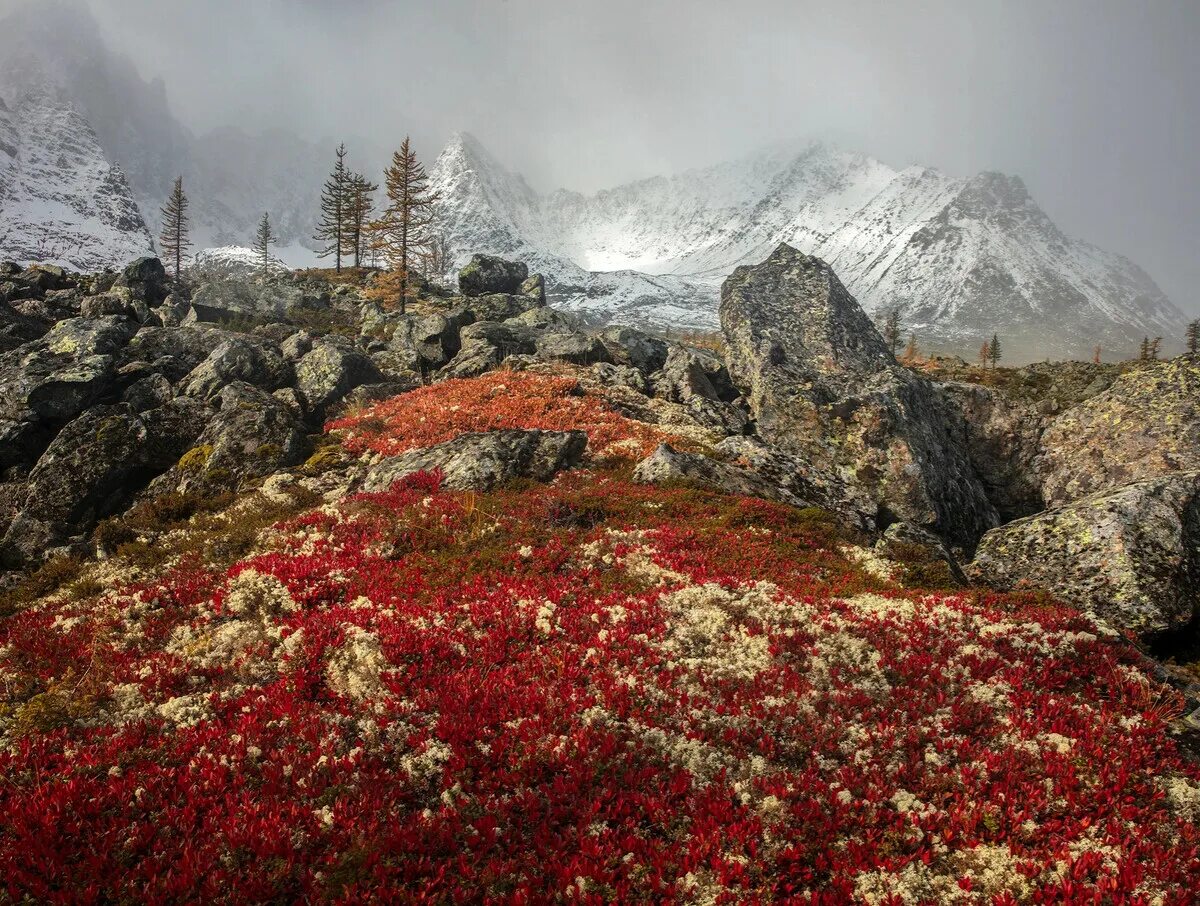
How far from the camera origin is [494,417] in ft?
85.8

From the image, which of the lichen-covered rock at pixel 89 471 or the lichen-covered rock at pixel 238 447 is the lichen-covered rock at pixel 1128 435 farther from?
the lichen-covered rock at pixel 89 471

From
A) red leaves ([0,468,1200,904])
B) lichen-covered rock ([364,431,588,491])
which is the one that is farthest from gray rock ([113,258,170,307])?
red leaves ([0,468,1200,904])

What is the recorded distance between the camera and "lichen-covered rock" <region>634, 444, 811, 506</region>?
18.8m

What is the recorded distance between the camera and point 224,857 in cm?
618

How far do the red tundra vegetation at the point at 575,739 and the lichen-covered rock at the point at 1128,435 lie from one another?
435 inches

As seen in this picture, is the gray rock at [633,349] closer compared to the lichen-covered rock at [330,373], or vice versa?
the lichen-covered rock at [330,373]

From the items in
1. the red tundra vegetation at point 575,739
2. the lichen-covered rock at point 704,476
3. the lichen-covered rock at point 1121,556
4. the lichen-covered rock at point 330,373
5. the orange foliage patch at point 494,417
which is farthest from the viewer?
the lichen-covered rock at point 330,373

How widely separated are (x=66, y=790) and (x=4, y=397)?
86.8ft

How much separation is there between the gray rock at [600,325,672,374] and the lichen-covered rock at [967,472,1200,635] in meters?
28.5

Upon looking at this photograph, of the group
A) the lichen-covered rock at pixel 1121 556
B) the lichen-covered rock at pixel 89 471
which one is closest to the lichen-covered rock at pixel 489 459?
the lichen-covered rock at pixel 89 471

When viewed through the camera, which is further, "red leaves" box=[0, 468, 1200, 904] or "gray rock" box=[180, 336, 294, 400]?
"gray rock" box=[180, 336, 294, 400]

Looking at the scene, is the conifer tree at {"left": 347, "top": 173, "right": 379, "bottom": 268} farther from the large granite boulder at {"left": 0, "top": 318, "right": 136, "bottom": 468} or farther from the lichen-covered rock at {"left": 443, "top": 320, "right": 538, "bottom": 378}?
the large granite boulder at {"left": 0, "top": 318, "right": 136, "bottom": 468}

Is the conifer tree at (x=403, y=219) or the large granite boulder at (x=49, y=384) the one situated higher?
the conifer tree at (x=403, y=219)

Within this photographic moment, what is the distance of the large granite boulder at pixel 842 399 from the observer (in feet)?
68.2
